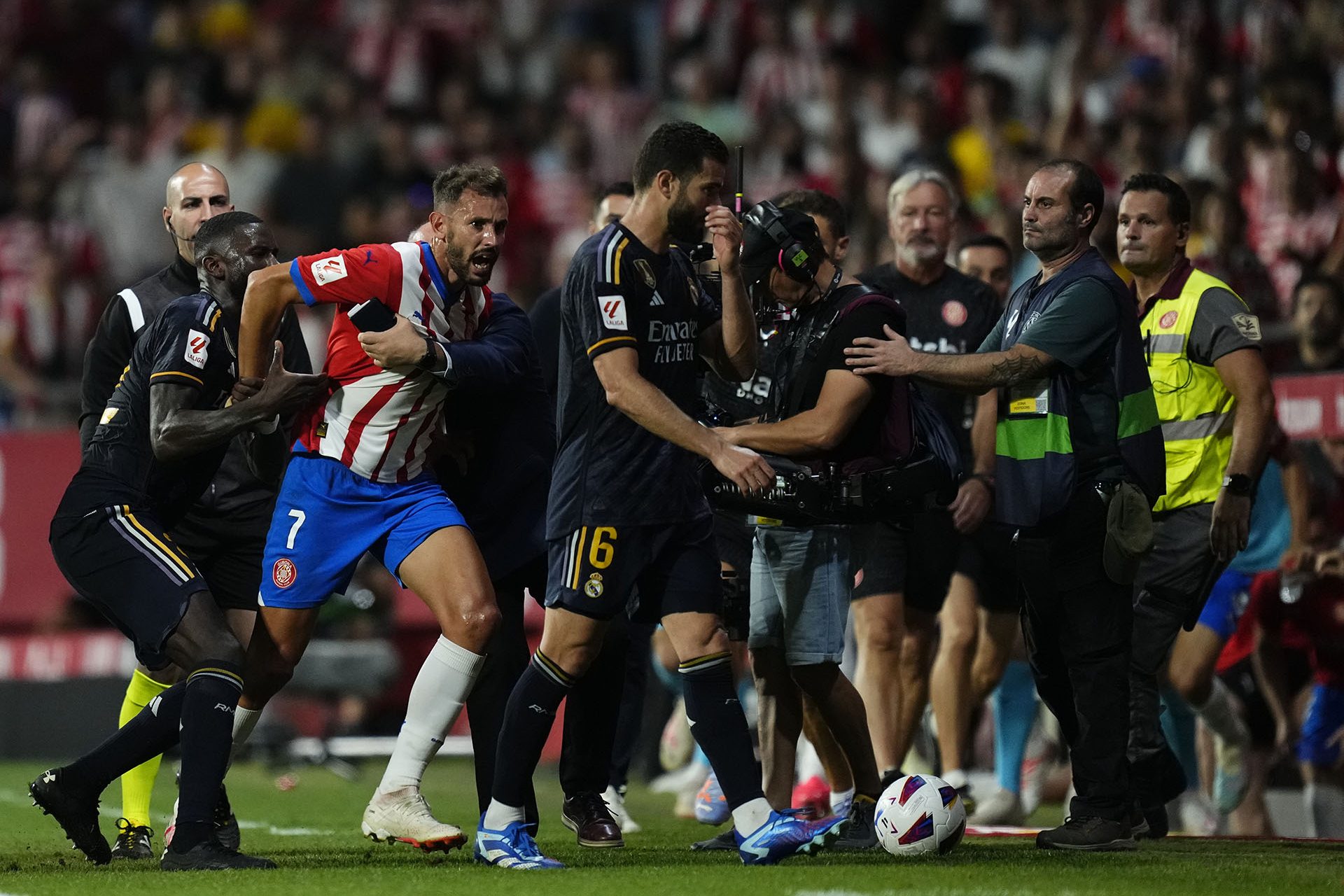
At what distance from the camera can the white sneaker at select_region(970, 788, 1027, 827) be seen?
8.36 metres

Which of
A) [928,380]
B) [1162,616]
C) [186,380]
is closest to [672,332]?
[928,380]

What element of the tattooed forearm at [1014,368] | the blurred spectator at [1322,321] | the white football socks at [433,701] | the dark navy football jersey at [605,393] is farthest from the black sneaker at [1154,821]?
the white football socks at [433,701]

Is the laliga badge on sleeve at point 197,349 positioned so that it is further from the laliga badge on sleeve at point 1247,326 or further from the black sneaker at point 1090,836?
the laliga badge on sleeve at point 1247,326

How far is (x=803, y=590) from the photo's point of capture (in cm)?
666

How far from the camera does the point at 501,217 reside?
634 centimetres

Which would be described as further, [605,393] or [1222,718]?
[1222,718]

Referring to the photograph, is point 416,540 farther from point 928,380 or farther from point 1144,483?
point 1144,483

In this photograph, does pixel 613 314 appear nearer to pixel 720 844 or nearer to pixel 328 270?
pixel 328 270

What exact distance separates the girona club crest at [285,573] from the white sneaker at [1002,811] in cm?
350

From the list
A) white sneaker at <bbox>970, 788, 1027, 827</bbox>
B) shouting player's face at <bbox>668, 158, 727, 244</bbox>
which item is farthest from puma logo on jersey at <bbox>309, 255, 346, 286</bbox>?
white sneaker at <bbox>970, 788, 1027, 827</bbox>

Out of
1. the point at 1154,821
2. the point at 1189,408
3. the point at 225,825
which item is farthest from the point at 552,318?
the point at 1154,821

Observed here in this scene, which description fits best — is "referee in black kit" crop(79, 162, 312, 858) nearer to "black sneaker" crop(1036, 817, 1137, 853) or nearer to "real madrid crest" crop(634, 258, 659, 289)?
"real madrid crest" crop(634, 258, 659, 289)

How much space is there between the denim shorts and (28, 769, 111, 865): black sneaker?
235 centimetres

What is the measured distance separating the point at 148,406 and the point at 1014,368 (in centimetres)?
302
